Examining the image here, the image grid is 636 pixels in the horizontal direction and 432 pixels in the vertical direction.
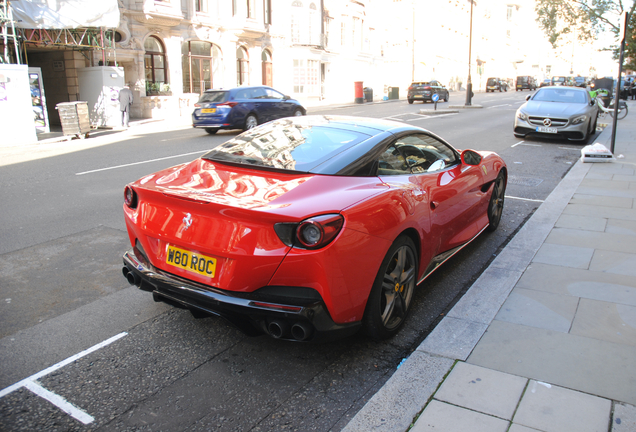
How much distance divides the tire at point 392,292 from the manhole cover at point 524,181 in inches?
231

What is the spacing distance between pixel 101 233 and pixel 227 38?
26.5 metres

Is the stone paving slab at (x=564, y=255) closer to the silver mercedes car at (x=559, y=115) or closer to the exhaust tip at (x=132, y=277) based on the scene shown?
the exhaust tip at (x=132, y=277)

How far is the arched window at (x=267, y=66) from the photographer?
111ft

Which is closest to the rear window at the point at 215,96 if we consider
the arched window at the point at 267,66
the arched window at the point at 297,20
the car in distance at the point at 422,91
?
the arched window at the point at 267,66

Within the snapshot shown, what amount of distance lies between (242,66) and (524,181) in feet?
86.1

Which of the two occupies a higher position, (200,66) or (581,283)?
(200,66)

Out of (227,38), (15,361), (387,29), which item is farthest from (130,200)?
(387,29)

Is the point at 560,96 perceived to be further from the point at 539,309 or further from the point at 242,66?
the point at 242,66

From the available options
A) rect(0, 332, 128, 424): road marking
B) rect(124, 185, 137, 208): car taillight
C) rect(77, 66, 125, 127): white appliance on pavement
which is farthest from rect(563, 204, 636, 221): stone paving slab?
rect(77, 66, 125, 127): white appliance on pavement

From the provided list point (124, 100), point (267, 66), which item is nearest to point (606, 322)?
point (124, 100)

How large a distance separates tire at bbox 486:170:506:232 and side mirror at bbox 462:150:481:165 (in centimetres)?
85

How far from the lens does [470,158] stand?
4.79m

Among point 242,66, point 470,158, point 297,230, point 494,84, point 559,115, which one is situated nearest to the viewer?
point 297,230

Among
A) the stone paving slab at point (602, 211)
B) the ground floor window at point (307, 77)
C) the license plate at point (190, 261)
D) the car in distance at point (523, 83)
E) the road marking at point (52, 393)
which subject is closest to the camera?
the road marking at point (52, 393)
